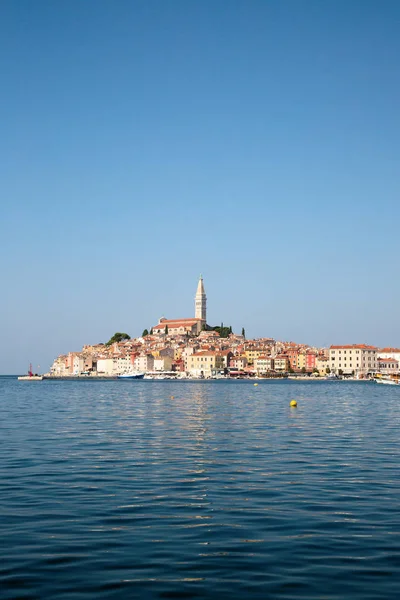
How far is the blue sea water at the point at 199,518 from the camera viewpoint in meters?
10.5

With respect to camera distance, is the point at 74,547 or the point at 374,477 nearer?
the point at 74,547

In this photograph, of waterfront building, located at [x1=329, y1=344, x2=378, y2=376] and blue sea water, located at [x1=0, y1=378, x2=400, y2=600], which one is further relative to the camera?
waterfront building, located at [x1=329, y1=344, x2=378, y2=376]

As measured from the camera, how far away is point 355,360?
19512 cm

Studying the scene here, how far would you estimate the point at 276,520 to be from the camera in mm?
14438

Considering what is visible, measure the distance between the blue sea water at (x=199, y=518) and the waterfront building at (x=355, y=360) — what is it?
169 meters

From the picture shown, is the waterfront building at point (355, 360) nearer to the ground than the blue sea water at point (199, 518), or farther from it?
farther from it

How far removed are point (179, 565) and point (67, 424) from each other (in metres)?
27.3

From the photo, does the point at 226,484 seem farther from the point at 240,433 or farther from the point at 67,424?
the point at 67,424

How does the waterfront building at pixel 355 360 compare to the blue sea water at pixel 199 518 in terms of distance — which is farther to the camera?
the waterfront building at pixel 355 360

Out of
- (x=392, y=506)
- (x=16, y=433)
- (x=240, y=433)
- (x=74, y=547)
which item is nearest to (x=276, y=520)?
(x=392, y=506)

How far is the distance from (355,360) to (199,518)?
18651 cm

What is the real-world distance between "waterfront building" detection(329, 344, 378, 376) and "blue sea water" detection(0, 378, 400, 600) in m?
169

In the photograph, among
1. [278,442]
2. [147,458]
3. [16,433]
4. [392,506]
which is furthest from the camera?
[16,433]

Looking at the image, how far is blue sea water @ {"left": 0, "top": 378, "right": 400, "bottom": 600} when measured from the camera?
34.5ft
